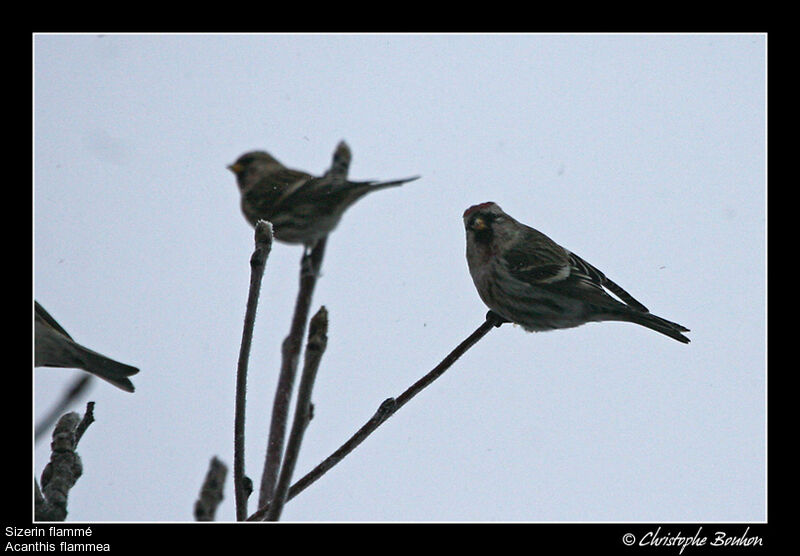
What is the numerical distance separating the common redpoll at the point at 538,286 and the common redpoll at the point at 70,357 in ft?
6.50

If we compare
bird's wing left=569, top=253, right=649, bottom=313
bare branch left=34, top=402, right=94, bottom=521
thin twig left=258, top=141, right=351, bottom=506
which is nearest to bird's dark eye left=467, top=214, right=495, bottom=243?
bird's wing left=569, top=253, right=649, bottom=313

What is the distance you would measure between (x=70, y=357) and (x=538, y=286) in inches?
95.0

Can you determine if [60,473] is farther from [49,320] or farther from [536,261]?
[536,261]

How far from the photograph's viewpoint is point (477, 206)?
4.86 meters

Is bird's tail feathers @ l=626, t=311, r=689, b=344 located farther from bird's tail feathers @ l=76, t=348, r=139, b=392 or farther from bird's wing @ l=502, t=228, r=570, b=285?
bird's tail feathers @ l=76, t=348, r=139, b=392

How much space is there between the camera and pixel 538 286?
14.5ft

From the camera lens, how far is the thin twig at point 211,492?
229cm

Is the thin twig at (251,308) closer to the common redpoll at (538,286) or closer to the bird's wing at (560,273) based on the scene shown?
the common redpoll at (538,286)

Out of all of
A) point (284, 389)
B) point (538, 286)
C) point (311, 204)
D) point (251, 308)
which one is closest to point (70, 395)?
point (251, 308)

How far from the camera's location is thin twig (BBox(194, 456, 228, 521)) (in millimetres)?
2289

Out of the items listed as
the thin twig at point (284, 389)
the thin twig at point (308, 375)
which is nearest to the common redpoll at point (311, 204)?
the thin twig at point (284, 389)
